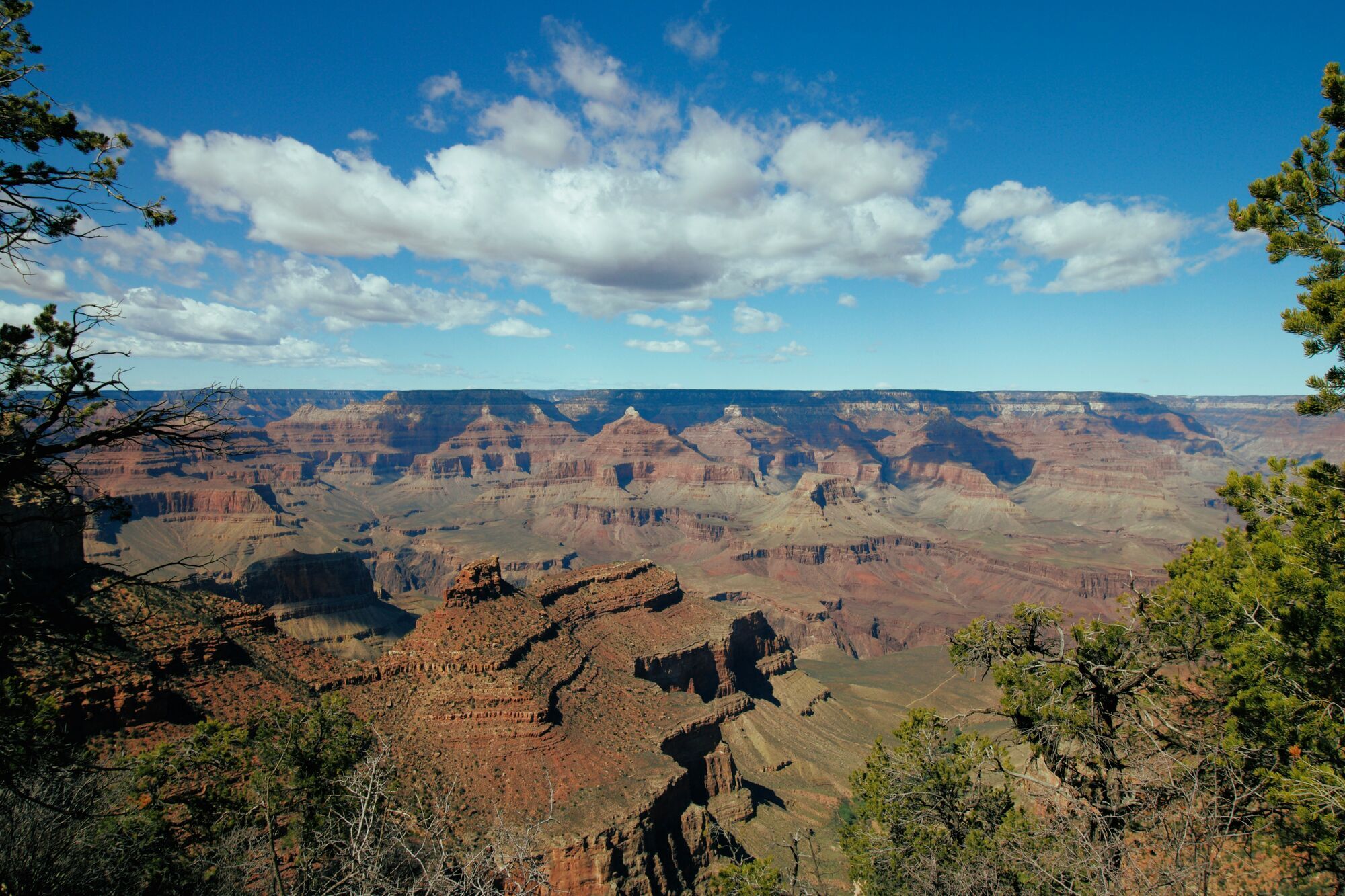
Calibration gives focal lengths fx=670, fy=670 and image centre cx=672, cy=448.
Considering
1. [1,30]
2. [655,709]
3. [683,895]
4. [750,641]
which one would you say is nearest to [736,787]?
[655,709]

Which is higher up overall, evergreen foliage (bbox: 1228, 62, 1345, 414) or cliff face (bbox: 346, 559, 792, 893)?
evergreen foliage (bbox: 1228, 62, 1345, 414)

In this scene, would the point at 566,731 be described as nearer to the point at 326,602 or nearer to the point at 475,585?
the point at 475,585

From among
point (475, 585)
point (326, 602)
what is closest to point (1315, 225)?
point (475, 585)

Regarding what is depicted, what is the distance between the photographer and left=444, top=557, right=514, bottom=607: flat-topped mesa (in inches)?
1891

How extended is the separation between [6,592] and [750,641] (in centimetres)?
7304

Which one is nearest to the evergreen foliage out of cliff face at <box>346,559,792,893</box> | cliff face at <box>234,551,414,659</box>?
cliff face at <box>346,559,792,893</box>

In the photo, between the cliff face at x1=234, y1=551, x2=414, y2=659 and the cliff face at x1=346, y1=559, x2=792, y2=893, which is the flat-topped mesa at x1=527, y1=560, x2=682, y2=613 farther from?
the cliff face at x1=234, y1=551, x2=414, y2=659

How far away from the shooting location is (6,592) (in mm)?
10586

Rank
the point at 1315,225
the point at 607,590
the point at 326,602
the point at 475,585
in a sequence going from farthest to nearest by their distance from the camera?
the point at 326,602 → the point at 607,590 → the point at 475,585 → the point at 1315,225

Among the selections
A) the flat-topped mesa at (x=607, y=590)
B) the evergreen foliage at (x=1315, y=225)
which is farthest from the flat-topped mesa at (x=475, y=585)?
the evergreen foliage at (x=1315, y=225)

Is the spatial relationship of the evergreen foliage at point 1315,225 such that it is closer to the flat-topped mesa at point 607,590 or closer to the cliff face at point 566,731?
the cliff face at point 566,731

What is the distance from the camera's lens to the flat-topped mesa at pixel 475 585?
48031 mm

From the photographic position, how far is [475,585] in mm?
49312

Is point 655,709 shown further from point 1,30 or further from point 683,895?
point 1,30
